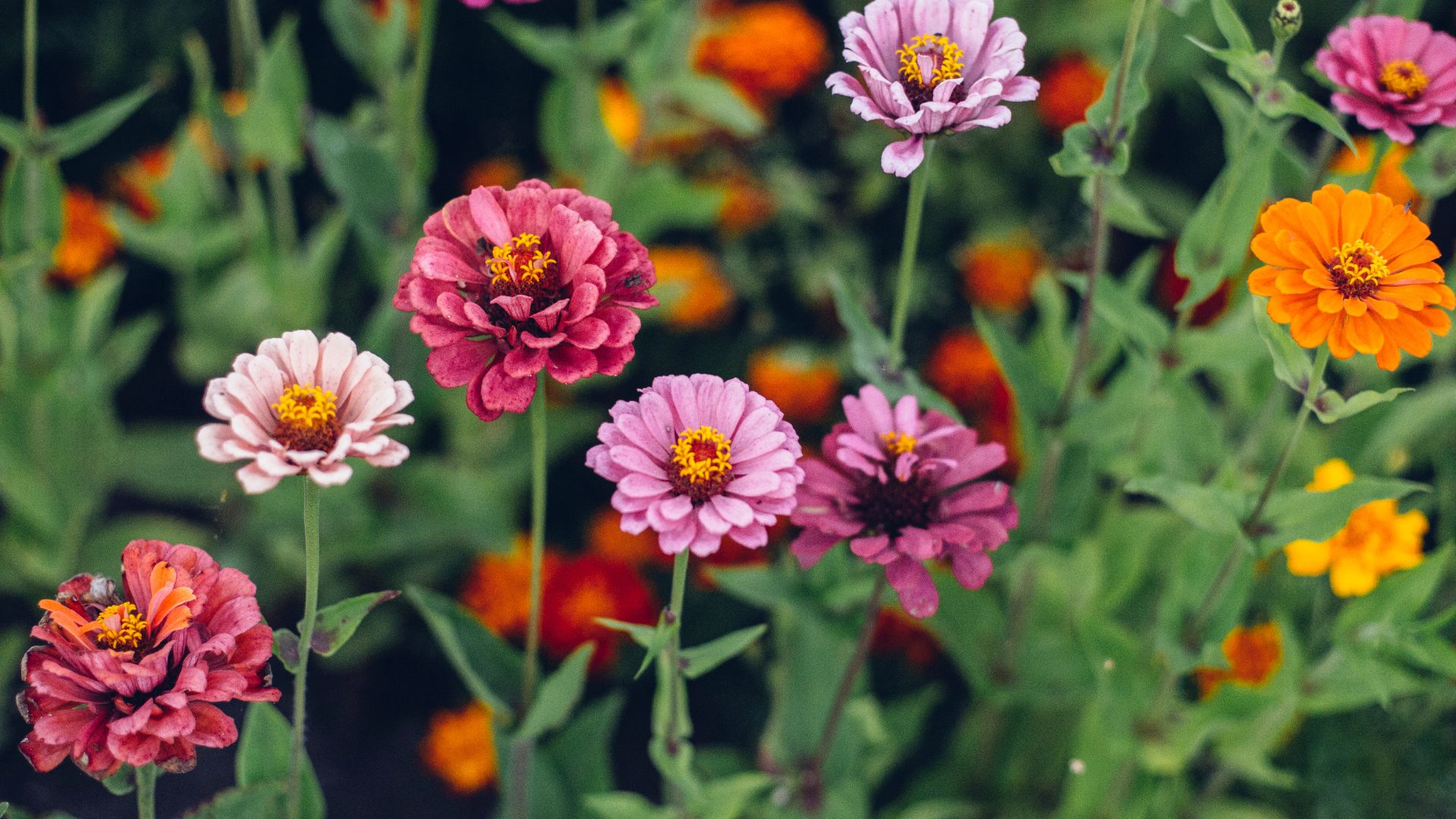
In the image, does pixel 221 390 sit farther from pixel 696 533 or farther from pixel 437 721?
pixel 437 721

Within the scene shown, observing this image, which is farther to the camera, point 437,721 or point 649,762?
point 649,762

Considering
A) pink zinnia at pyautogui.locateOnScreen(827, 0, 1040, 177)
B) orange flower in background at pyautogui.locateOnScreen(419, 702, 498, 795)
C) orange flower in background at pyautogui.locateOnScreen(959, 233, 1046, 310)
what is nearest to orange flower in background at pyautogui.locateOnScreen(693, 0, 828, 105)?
orange flower in background at pyautogui.locateOnScreen(959, 233, 1046, 310)

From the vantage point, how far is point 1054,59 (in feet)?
6.41

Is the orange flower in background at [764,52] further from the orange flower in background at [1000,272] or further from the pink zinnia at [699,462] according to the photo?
the pink zinnia at [699,462]

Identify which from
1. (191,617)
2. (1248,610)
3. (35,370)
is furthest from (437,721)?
(1248,610)

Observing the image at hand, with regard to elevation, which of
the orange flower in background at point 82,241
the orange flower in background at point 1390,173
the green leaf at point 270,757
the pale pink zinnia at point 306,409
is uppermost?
the orange flower in background at point 1390,173

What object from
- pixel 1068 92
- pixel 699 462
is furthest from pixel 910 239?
pixel 1068 92

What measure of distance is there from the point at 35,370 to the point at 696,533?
1001 millimetres

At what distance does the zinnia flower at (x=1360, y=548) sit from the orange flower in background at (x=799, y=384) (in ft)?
2.07

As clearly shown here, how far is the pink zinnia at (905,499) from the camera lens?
0.84m

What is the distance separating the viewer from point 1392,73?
94 cm

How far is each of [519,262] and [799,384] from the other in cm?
87

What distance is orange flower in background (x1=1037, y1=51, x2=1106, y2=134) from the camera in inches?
70.1

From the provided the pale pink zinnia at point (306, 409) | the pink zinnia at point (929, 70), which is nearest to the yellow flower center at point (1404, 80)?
the pink zinnia at point (929, 70)
